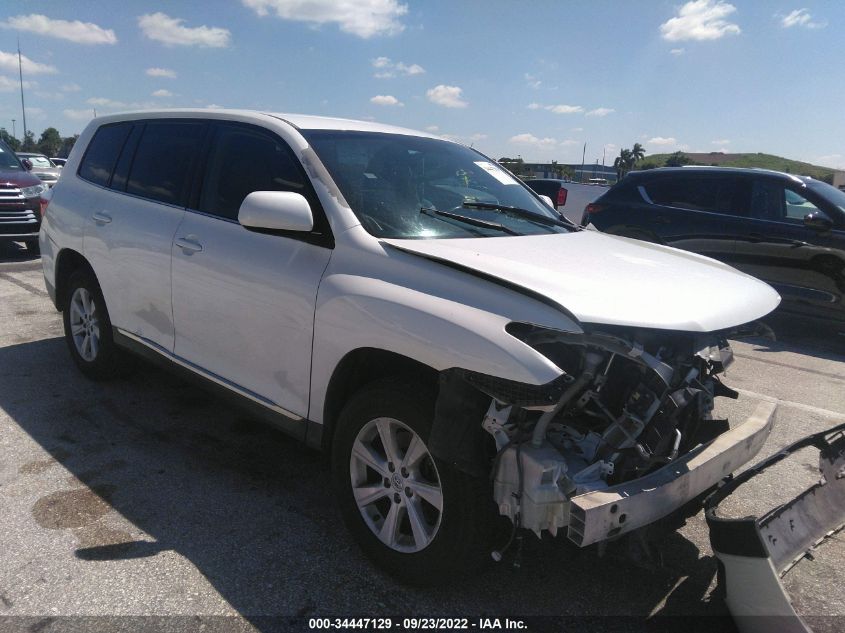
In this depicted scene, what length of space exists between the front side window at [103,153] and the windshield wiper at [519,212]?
2.68 metres

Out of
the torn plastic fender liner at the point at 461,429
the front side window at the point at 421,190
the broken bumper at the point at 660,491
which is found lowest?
the broken bumper at the point at 660,491

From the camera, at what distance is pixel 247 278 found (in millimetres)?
3207

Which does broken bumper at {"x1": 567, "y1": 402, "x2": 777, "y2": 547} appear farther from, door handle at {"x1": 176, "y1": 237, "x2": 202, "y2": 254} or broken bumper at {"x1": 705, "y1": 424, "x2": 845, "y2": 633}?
door handle at {"x1": 176, "y1": 237, "x2": 202, "y2": 254}

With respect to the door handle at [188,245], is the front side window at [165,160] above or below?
above

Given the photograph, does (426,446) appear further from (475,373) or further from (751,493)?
(751,493)

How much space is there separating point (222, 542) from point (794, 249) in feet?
22.5

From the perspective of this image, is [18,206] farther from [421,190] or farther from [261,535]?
[261,535]

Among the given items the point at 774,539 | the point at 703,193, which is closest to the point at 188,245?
the point at 774,539

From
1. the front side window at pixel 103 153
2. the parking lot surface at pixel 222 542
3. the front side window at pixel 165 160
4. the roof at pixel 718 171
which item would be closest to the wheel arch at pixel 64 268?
the front side window at pixel 103 153

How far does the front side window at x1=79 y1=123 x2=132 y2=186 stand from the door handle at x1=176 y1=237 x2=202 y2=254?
139cm

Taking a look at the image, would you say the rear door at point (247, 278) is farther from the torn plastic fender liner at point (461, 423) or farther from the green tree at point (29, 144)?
the green tree at point (29, 144)

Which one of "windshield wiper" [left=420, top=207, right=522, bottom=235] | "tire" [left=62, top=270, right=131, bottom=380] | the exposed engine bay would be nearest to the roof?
"windshield wiper" [left=420, top=207, right=522, bottom=235]

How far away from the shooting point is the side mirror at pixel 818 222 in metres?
7.02

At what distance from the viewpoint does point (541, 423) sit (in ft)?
7.25
